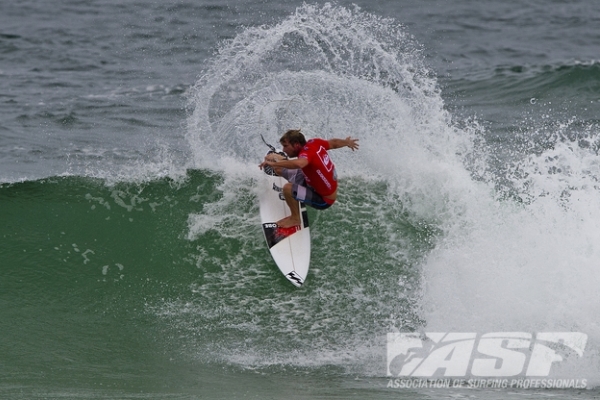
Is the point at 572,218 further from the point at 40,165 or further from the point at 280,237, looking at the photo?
the point at 40,165

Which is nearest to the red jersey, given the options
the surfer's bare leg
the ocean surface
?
the surfer's bare leg

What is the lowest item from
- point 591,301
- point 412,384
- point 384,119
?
point 412,384

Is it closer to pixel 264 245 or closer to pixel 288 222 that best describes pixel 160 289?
pixel 264 245

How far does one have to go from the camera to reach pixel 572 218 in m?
8.87

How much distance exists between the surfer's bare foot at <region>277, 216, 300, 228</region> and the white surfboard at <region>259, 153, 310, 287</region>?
5cm

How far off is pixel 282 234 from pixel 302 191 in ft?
2.09

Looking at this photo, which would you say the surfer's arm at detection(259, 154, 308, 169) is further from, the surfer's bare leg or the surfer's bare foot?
the surfer's bare foot

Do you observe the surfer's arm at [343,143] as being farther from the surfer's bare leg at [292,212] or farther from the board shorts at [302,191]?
the surfer's bare leg at [292,212]

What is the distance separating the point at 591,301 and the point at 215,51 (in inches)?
465

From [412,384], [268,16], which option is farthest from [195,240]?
[268,16]

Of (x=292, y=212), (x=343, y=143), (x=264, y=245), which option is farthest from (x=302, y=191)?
(x=264, y=245)

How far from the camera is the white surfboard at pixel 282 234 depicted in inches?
358

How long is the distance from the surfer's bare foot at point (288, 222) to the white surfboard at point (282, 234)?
49 mm

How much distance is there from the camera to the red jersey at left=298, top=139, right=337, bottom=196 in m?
8.86
